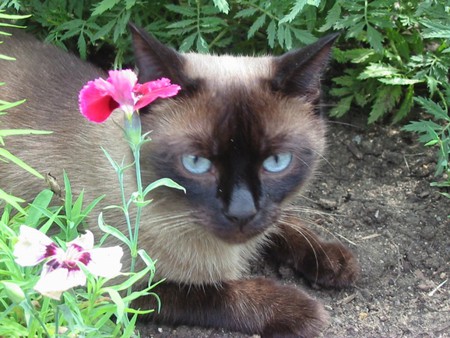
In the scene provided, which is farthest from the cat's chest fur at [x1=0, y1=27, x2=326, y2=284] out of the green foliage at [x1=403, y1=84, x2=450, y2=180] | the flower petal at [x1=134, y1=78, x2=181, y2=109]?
the green foliage at [x1=403, y1=84, x2=450, y2=180]

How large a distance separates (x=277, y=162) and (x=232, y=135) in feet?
0.58

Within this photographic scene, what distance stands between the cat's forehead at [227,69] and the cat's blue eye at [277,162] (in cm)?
22

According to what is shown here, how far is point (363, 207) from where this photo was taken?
9.62ft

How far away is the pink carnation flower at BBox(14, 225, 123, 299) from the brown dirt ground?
→ 936 mm

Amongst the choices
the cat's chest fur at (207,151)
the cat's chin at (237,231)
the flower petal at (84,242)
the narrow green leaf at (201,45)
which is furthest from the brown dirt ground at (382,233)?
the flower petal at (84,242)

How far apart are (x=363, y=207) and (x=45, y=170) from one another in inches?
47.5

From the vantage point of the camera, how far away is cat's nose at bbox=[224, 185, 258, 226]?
2.03m

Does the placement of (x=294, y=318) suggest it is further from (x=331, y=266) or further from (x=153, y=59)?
(x=153, y=59)

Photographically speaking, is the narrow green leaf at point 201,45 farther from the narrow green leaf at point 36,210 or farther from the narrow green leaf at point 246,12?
the narrow green leaf at point 36,210

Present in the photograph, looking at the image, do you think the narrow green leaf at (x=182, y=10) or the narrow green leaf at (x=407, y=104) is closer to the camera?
the narrow green leaf at (x=182, y=10)

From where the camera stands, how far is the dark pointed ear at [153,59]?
2.01 meters

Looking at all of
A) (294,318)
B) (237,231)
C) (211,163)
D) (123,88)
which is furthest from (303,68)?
(294,318)

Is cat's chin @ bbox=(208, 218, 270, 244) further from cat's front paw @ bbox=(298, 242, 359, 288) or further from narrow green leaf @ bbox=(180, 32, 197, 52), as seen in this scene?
narrow green leaf @ bbox=(180, 32, 197, 52)

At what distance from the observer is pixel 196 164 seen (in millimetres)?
2072
